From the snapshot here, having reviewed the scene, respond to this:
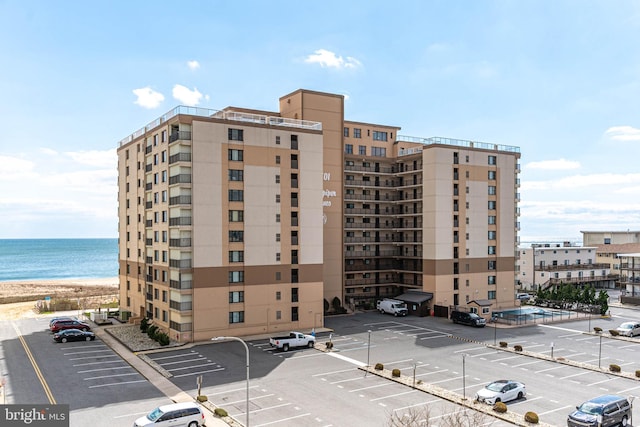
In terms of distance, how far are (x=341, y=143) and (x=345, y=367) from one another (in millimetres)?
41640

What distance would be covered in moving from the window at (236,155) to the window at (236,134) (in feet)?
4.93

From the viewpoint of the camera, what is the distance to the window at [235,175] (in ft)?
204

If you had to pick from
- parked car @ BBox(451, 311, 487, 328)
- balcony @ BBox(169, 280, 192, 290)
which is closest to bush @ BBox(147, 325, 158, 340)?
balcony @ BBox(169, 280, 192, 290)

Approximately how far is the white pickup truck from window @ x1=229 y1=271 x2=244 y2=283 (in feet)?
31.9

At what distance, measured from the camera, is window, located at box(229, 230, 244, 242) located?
61875mm

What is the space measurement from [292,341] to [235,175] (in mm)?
21426

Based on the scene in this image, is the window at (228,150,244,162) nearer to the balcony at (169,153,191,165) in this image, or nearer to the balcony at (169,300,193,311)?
the balcony at (169,153,191,165)

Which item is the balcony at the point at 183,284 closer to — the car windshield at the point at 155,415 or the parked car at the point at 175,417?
the parked car at the point at 175,417

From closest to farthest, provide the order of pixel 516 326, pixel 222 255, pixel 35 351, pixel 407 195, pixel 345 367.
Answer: pixel 345 367 → pixel 35 351 → pixel 222 255 → pixel 516 326 → pixel 407 195

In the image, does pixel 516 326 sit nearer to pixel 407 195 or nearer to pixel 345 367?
pixel 407 195

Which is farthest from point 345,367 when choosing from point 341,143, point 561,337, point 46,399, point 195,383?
point 341,143

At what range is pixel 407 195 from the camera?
291 feet

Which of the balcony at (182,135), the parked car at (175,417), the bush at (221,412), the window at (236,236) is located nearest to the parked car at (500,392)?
the bush at (221,412)

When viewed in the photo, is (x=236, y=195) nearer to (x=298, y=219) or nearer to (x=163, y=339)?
(x=298, y=219)
